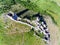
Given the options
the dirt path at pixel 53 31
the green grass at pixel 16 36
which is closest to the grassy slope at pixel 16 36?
the green grass at pixel 16 36

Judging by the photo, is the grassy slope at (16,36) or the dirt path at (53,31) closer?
the grassy slope at (16,36)

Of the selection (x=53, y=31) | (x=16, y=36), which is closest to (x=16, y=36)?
(x=16, y=36)

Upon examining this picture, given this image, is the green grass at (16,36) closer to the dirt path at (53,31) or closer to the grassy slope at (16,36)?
the grassy slope at (16,36)

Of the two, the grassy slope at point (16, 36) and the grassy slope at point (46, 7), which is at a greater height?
the grassy slope at point (46, 7)

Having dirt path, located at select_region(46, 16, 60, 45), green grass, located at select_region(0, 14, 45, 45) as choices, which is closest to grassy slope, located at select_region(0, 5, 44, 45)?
green grass, located at select_region(0, 14, 45, 45)

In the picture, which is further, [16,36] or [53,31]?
[53,31]

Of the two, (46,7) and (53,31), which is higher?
(46,7)

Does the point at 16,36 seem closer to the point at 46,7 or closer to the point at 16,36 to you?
the point at 16,36

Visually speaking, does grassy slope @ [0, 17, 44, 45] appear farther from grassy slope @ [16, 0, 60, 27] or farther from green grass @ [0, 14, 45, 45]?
grassy slope @ [16, 0, 60, 27]

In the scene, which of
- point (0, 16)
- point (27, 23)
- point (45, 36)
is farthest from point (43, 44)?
point (0, 16)
